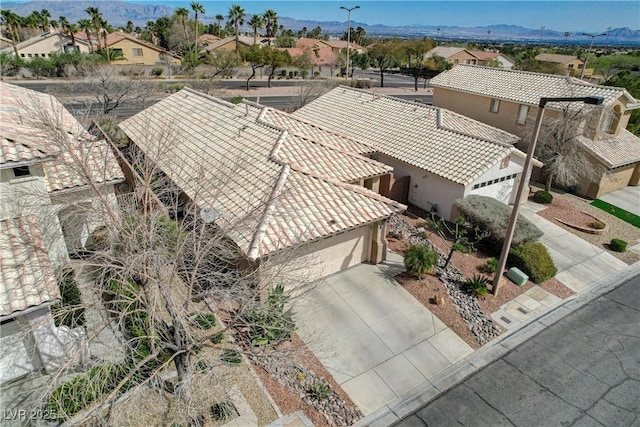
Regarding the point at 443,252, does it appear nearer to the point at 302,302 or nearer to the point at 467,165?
the point at 467,165

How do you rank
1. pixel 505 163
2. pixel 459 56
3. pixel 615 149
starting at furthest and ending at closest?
pixel 459 56, pixel 615 149, pixel 505 163

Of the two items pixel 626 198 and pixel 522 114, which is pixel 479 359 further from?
pixel 522 114

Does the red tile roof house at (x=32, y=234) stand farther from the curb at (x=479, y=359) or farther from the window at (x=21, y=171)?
the curb at (x=479, y=359)

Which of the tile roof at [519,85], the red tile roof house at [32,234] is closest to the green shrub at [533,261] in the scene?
the tile roof at [519,85]

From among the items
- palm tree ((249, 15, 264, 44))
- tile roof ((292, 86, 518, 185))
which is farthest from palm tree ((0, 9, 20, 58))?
tile roof ((292, 86, 518, 185))

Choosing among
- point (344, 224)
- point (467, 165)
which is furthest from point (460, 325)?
point (467, 165)

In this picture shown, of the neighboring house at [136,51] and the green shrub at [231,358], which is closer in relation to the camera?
the green shrub at [231,358]

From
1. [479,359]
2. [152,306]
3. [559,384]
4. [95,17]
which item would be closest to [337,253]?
[479,359]
